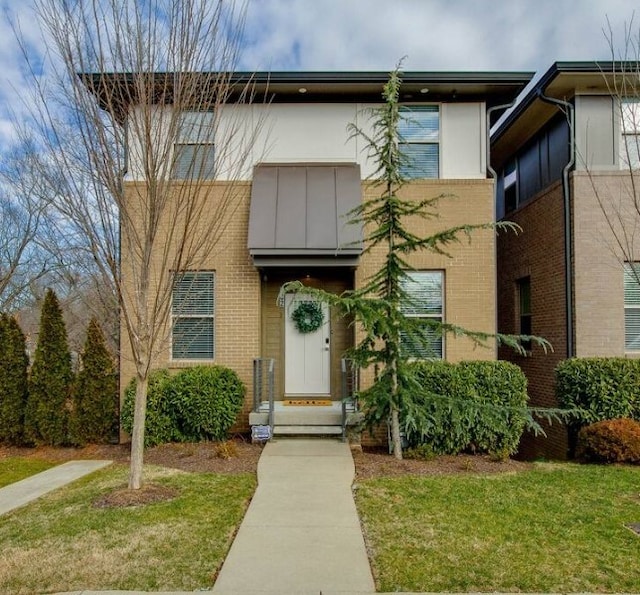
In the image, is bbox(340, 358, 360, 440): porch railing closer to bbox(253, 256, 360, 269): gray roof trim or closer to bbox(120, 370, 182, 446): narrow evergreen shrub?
bbox(253, 256, 360, 269): gray roof trim

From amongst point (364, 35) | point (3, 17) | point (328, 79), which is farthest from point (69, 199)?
point (364, 35)

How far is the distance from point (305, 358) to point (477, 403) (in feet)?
11.4

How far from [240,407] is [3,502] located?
11.6ft

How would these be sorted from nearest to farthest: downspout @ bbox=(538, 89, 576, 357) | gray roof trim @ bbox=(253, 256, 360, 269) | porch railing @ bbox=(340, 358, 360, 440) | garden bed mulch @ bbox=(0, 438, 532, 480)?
garden bed mulch @ bbox=(0, 438, 532, 480) < porch railing @ bbox=(340, 358, 360, 440) < gray roof trim @ bbox=(253, 256, 360, 269) < downspout @ bbox=(538, 89, 576, 357)

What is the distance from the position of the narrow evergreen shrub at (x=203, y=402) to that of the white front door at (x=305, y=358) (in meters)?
1.46

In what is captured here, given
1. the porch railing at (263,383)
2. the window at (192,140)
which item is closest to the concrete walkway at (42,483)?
the porch railing at (263,383)

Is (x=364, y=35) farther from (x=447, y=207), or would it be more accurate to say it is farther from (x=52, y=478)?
(x=52, y=478)

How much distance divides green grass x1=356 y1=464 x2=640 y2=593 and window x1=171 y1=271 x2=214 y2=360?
14.5 feet

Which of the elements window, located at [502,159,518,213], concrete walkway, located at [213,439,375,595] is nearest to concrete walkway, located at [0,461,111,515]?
concrete walkway, located at [213,439,375,595]

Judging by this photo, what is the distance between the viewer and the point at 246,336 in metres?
9.15

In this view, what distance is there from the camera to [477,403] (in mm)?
7273

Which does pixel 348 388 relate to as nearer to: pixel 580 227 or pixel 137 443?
pixel 137 443

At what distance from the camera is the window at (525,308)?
11164 mm

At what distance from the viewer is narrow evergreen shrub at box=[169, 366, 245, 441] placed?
807 cm
